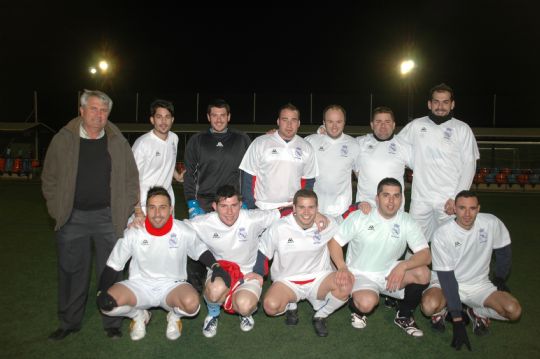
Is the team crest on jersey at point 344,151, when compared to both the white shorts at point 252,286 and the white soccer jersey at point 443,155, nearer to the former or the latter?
the white soccer jersey at point 443,155

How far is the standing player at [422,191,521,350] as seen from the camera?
12.7ft

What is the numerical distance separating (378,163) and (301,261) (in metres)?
1.48

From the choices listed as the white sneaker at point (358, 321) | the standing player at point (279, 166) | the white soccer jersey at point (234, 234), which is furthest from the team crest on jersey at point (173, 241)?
the white sneaker at point (358, 321)

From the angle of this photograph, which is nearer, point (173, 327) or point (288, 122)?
point (173, 327)

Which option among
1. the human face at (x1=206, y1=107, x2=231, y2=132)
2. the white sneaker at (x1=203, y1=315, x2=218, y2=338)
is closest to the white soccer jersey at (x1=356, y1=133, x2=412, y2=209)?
the human face at (x1=206, y1=107, x2=231, y2=132)

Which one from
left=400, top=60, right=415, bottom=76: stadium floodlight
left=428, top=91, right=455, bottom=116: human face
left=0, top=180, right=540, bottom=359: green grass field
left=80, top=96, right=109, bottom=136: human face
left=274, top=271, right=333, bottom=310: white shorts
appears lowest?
left=0, top=180, right=540, bottom=359: green grass field

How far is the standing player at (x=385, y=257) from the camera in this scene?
3.95 m

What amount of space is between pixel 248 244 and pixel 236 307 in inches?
26.8

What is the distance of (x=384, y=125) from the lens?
182 inches

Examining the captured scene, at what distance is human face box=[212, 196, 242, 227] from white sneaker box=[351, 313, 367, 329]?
61.8 inches

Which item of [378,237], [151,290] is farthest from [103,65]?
[378,237]

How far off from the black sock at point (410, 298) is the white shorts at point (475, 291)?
A: 19cm

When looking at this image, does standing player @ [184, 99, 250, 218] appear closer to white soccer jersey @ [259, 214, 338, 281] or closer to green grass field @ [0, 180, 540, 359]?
white soccer jersey @ [259, 214, 338, 281]

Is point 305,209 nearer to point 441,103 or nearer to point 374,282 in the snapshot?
point 374,282
